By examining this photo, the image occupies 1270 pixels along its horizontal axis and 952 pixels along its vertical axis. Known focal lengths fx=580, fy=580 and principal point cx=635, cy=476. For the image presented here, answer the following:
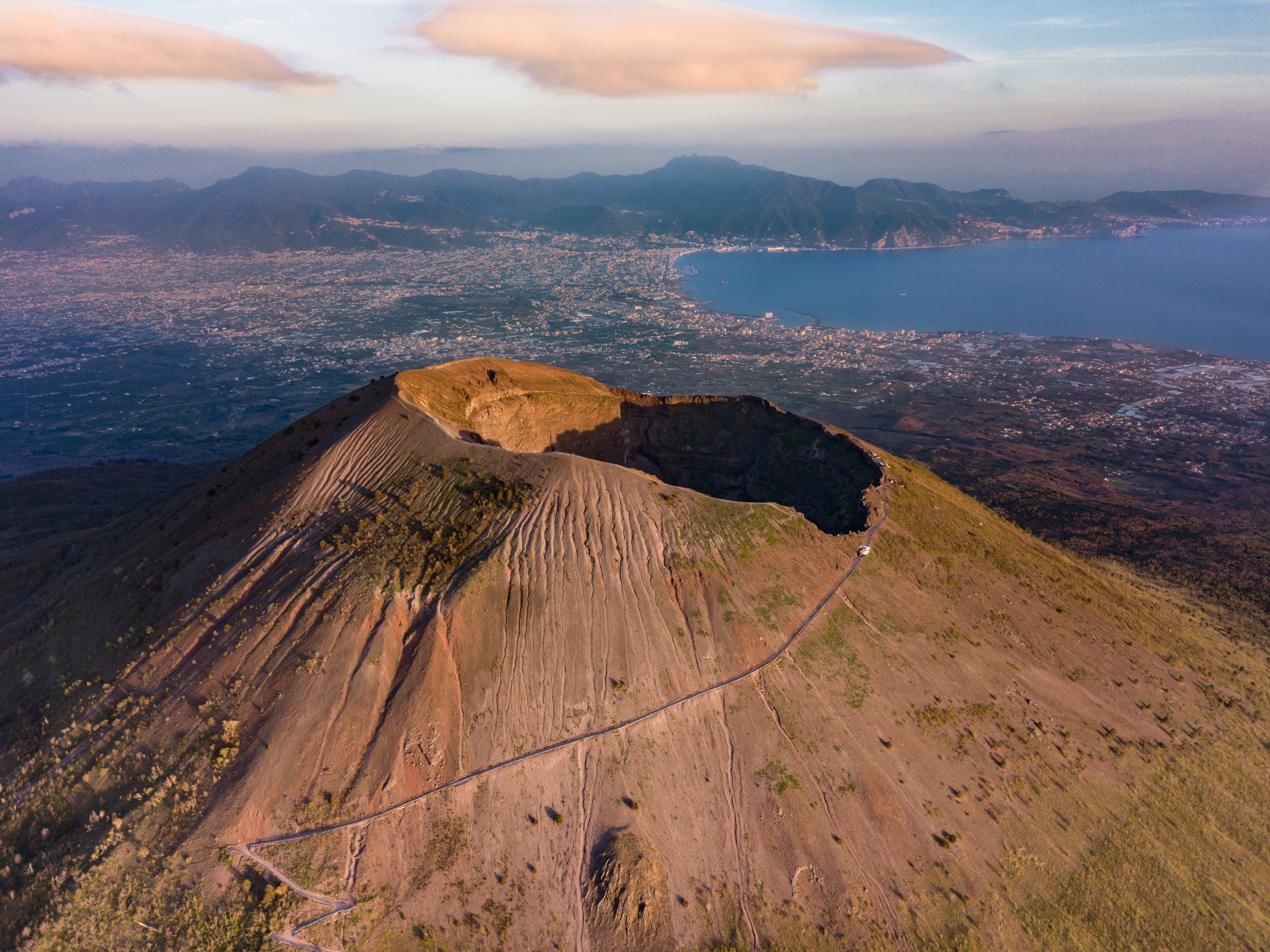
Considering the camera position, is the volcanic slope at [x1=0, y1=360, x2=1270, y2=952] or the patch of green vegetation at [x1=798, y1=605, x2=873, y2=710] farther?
the patch of green vegetation at [x1=798, y1=605, x2=873, y2=710]

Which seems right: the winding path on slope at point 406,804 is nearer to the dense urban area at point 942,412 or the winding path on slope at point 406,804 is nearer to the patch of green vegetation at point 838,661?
the patch of green vegetation at point 838,661

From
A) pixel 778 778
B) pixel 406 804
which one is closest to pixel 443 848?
pixel 406 804

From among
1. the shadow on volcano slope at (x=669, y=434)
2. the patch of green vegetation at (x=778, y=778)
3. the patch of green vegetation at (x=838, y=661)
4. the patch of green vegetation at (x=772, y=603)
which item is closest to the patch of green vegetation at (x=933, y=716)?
the patch of green vegetation at (x=838, y=661)

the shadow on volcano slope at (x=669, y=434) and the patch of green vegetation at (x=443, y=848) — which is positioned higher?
the shadow on volcano slope at (x=669, y=434)

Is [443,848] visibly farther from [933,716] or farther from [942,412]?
[942,412]

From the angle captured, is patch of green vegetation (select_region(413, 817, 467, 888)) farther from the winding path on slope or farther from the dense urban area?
the dense urban area

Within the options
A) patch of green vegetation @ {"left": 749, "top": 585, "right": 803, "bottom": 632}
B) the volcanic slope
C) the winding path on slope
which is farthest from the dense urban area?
the winding path on slope
